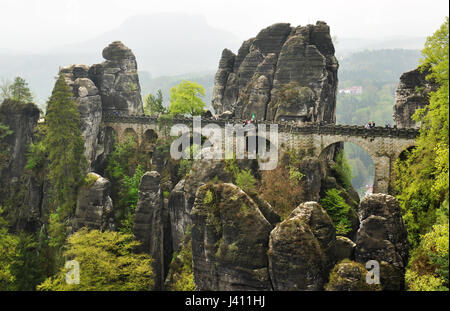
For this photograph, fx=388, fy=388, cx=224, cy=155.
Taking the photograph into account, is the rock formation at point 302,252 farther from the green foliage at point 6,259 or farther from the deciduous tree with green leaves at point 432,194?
the green foliage at point 6,259

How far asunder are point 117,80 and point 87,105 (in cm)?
825

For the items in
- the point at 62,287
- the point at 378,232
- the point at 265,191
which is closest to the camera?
the point at 378,232

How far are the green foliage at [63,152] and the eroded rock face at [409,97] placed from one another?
35022 mm

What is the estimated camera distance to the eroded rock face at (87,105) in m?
49.5

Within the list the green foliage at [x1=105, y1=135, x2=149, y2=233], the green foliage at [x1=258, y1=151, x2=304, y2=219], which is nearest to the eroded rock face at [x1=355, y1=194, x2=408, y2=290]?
the green foliage at [x1=258, y1=151, x2=304, y2=219]

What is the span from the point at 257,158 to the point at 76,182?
19.4 metres

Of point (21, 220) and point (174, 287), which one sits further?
point (21, 220)

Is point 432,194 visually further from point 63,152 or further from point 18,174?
point 18,174

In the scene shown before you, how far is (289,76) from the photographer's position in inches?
1971

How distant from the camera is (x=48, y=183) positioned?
150ft

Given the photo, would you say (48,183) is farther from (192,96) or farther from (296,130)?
(296,130)

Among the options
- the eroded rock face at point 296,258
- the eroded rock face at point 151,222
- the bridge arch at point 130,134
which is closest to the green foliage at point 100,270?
the eroded rock face at point 151,222

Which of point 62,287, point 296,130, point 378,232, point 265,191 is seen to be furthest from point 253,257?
point 296,130

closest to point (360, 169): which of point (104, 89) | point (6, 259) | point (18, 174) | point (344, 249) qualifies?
point (104, 89)
